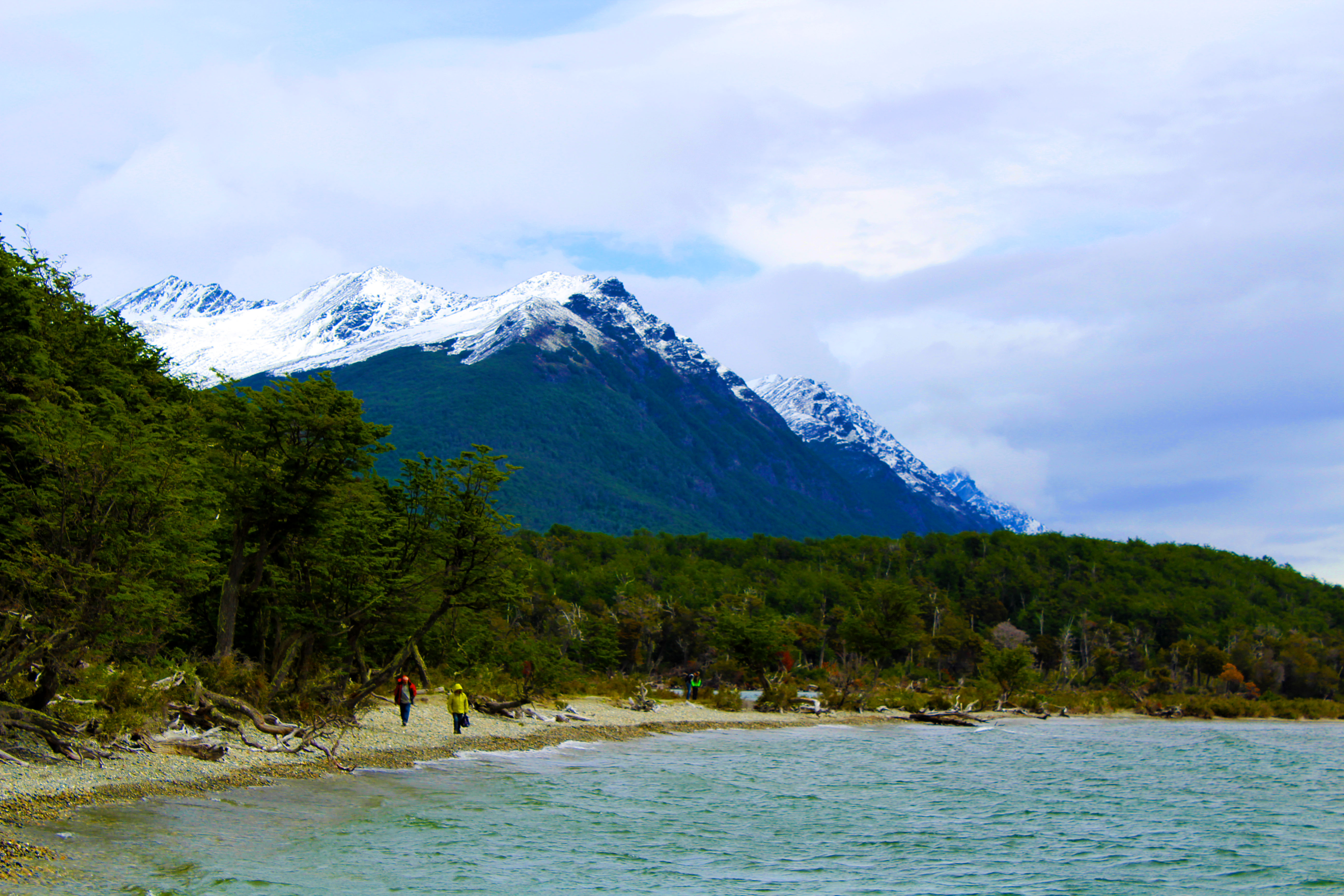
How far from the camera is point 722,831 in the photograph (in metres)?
25.4

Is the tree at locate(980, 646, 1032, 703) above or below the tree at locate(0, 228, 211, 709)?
below

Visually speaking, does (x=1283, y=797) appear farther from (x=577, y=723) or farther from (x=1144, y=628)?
(x=1144, y=628)

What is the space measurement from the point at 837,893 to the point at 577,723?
35.0 metres

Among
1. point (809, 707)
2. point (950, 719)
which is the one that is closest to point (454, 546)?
point (809, 707)

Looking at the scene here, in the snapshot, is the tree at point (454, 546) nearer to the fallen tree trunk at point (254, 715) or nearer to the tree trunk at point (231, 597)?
the tree trunk at point (231, 597)

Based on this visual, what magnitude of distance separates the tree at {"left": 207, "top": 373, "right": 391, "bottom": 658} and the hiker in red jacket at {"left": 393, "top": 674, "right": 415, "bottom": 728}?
7.19 m

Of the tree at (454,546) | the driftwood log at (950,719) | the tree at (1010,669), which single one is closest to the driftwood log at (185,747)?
the tree at (454,546)

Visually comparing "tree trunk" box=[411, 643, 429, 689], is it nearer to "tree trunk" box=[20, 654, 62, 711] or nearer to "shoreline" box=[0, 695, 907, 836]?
"shoreline" box=[0, 695, 907, 836]

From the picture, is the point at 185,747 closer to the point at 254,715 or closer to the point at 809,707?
the point at 254,715

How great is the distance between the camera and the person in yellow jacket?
40.8 metres

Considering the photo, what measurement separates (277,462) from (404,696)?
11649 millimetres

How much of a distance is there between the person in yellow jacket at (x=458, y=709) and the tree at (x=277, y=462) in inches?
361

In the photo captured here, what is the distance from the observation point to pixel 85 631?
24.0 metres

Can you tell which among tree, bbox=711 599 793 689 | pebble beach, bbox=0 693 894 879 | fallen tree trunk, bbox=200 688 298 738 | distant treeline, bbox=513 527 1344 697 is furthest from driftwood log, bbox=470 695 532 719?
distant treeline, bbox=513 527 1344 697
